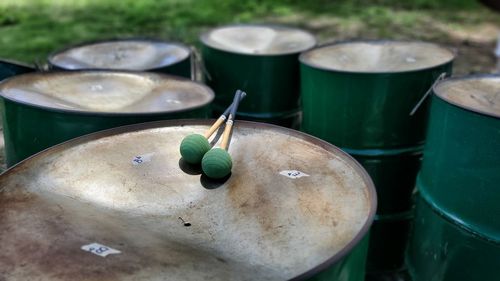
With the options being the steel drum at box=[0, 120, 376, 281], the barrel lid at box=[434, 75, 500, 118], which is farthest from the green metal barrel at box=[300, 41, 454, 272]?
the steel drum at box=[0, 120, 376, 281]

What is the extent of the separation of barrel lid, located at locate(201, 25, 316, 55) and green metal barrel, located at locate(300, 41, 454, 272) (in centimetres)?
40

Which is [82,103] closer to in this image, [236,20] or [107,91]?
[107,91]

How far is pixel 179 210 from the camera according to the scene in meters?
1.48

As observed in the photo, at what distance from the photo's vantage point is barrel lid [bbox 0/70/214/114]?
6.46 feet

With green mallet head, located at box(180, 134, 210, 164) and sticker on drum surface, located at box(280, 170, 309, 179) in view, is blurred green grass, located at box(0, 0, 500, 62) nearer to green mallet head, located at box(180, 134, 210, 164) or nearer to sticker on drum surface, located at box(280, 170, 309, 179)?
green mallet head, located at box(180, 134, 210, 164)

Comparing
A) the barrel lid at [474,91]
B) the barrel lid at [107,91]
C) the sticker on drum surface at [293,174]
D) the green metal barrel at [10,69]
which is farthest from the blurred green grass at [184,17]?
the sticker on drum surface at [293,174]

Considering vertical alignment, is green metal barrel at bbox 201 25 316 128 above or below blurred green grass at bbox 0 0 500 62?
above

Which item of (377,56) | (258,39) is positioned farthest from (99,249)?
(258,39)

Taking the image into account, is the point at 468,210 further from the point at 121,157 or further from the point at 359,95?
the point at 121,157

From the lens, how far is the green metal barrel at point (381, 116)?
6.91ft

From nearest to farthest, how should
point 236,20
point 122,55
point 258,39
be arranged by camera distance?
1. point 122,55
2. point 258,39
3. point 236,20

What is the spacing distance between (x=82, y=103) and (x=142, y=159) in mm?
574

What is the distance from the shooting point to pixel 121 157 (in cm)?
158

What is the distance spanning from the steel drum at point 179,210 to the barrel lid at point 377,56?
2.74 ft
